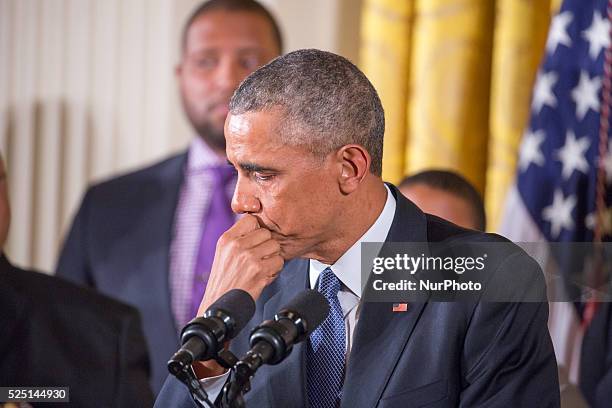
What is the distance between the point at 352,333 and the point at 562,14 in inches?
60.6

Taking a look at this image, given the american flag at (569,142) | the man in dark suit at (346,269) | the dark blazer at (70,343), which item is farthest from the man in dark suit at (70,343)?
the american flag at (569,142)

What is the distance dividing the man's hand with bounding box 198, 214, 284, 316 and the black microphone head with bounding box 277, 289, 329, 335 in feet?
0.41

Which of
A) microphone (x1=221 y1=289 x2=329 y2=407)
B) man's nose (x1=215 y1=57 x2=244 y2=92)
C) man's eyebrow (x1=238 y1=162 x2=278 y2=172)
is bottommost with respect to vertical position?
microphone (x1=221 y1=289 x2=329 y2=407)

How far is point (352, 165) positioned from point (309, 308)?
0.25 metres

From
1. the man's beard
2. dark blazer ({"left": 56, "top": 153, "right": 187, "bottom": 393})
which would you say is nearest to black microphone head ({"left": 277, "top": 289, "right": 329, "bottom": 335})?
dark blazer ({"left": 56, "top": 153, "right": 187, "bottom": 393})

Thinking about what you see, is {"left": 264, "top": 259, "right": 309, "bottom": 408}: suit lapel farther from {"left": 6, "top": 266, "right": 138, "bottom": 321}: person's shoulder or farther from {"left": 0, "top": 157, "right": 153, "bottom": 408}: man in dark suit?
{"left": 6, "top": 266, "right": 138, "bottom": 321}: person's shoulder

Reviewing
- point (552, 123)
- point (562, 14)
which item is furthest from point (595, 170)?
point (562, 14)

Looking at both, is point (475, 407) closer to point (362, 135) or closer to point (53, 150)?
point (362, 135)

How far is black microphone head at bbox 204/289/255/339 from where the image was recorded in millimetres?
1220

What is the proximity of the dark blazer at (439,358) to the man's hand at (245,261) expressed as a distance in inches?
5.6

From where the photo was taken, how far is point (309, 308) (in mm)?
1253

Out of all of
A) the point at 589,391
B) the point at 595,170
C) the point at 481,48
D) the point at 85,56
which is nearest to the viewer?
the point at 589,391

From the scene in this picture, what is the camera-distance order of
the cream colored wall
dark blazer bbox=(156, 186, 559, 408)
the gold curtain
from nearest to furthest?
1. dark blazer bbox=(156, 186, 559, 408)
2. the gold curtain
3. the cream colored wall

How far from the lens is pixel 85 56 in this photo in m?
3.54
